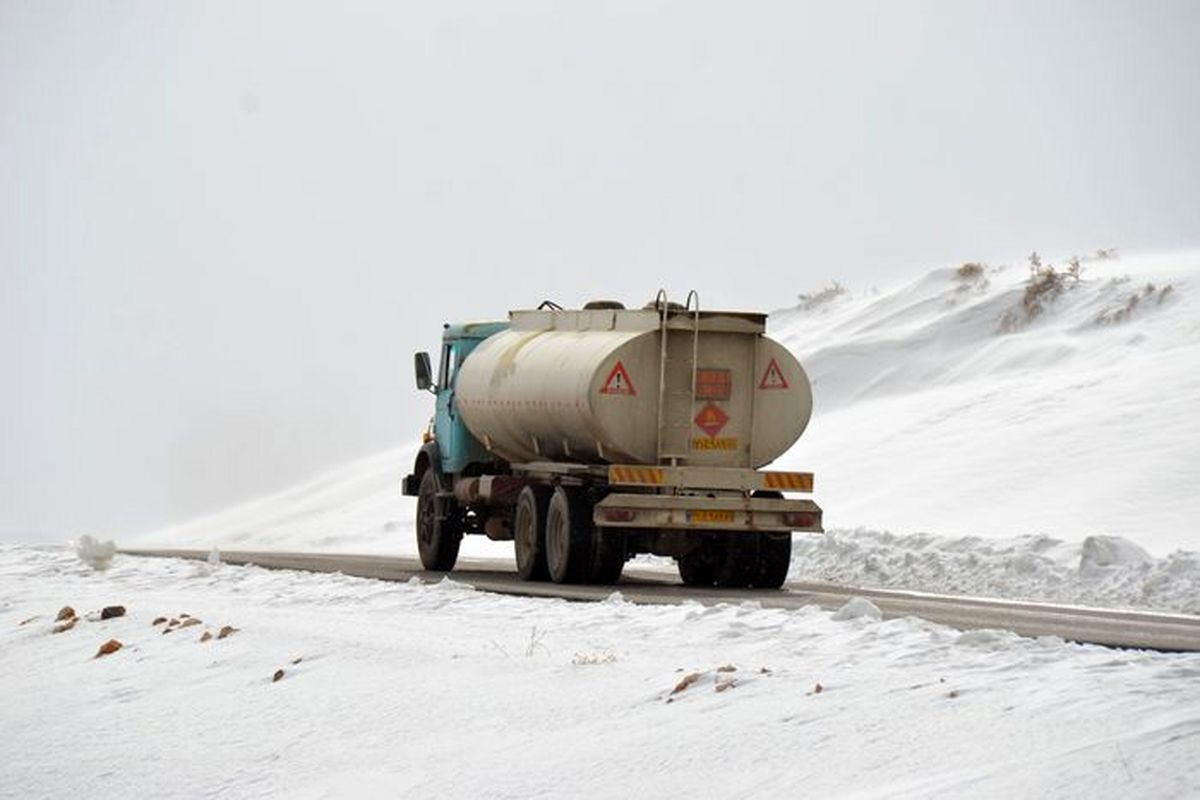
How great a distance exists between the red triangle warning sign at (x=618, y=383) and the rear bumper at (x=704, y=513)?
1085mm

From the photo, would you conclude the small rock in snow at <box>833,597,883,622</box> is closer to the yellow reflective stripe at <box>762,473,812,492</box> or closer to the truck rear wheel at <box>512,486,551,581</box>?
the yellow reflective stripe at <box>762,473,812,492</box>

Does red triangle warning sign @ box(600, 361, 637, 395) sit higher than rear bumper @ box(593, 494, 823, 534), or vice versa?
red triangle warning sign @ box(600, 361, 637, 395)

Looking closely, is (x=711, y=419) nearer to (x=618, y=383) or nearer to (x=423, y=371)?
(x=618, y=383)

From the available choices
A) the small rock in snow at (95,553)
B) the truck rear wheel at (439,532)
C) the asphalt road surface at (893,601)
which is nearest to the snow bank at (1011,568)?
the asphalt road surface at (893,601)

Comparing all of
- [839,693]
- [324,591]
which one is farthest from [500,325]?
[839,693]

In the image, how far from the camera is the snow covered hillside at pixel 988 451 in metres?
28.3

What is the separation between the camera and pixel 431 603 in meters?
21.9

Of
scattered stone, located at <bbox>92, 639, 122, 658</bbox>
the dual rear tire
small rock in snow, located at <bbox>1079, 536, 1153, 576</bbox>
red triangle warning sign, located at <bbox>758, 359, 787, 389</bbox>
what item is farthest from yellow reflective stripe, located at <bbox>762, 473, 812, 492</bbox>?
scattered stone, located at <bbox>92, 639, 122, 658</bbox>

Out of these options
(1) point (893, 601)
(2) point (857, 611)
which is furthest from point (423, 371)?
(2) point (857, 611)

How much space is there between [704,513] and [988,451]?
18.7 meters

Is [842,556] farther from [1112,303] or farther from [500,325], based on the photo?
[1112,303]

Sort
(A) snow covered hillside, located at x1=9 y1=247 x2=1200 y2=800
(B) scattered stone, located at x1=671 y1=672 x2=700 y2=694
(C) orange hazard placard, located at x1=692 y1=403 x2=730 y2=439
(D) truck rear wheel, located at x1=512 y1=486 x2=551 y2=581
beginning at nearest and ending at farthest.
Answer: (A) snow covered hillside, located at x1=9 y1=247 x2=1200 y2=800 < (B) scattered stone, located at x1=671 y1=672 x2=700 y2=694 < (C) orange hazard placard, located at x1=692 y1=403 x2=730 y2=439 < (D) truck rear wheel, located at x1=512 y1=486 x2=551 y2=581

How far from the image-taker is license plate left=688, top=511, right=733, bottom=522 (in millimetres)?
25062

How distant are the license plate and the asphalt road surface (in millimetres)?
707
